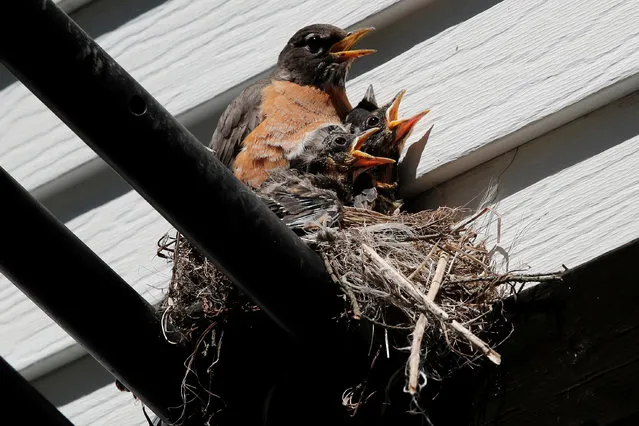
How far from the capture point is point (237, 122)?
3559 mm

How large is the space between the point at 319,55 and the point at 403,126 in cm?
92

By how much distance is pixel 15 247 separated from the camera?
213cm

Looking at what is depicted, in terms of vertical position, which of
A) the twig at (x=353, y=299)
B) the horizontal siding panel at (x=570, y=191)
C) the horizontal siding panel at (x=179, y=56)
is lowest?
the horizontal siding panel at (x=570, y=191)

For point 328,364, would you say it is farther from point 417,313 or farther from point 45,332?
point 45,332

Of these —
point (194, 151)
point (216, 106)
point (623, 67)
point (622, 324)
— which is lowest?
point (622, 324)

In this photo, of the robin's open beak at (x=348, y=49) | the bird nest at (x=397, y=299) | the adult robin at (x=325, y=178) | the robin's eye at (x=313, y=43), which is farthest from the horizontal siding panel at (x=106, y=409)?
the robin's eye at (x=313, y=43)

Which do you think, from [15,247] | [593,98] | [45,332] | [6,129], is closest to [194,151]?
[15,247]

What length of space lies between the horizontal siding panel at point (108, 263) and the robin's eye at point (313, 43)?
2.83 feet

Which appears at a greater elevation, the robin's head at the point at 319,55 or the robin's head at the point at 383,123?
the robin's head at the point at 319,55

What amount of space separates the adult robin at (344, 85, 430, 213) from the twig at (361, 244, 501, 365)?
2.32 feet

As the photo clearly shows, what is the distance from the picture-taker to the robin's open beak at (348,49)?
3.33m

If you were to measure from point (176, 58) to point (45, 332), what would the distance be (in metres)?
1.07

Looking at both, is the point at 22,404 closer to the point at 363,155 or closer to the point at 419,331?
the point at 419,331

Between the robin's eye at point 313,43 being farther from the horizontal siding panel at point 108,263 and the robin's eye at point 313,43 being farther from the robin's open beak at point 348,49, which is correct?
the horizontal siding panel at point 108,263
